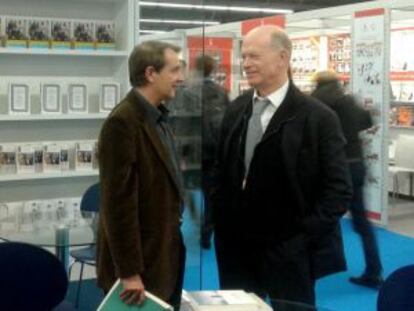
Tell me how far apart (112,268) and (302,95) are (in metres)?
0.99

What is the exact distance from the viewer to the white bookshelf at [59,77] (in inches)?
184

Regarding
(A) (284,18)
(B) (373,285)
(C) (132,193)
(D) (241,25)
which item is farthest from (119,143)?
(D) (241,25)

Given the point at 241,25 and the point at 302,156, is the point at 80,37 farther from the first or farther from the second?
the point at 241,25

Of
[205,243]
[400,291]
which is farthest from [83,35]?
[400,291]

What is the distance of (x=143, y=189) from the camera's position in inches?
90.3

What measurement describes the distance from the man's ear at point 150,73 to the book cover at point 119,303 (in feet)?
2.34

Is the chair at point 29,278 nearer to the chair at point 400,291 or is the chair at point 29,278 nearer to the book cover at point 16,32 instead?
the chair at point 400,291

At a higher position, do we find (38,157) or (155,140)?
(155,140)

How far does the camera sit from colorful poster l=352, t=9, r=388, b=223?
7.05 metres

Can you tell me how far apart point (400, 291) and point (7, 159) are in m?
3.16

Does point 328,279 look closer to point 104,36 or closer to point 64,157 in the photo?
point 64,157

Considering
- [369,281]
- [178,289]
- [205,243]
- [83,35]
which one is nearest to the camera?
[178,289]

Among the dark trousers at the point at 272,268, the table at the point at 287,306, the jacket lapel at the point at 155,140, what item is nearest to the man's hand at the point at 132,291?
the jacket lapel at the point at 155,140

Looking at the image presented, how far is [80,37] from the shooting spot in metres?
4.82
